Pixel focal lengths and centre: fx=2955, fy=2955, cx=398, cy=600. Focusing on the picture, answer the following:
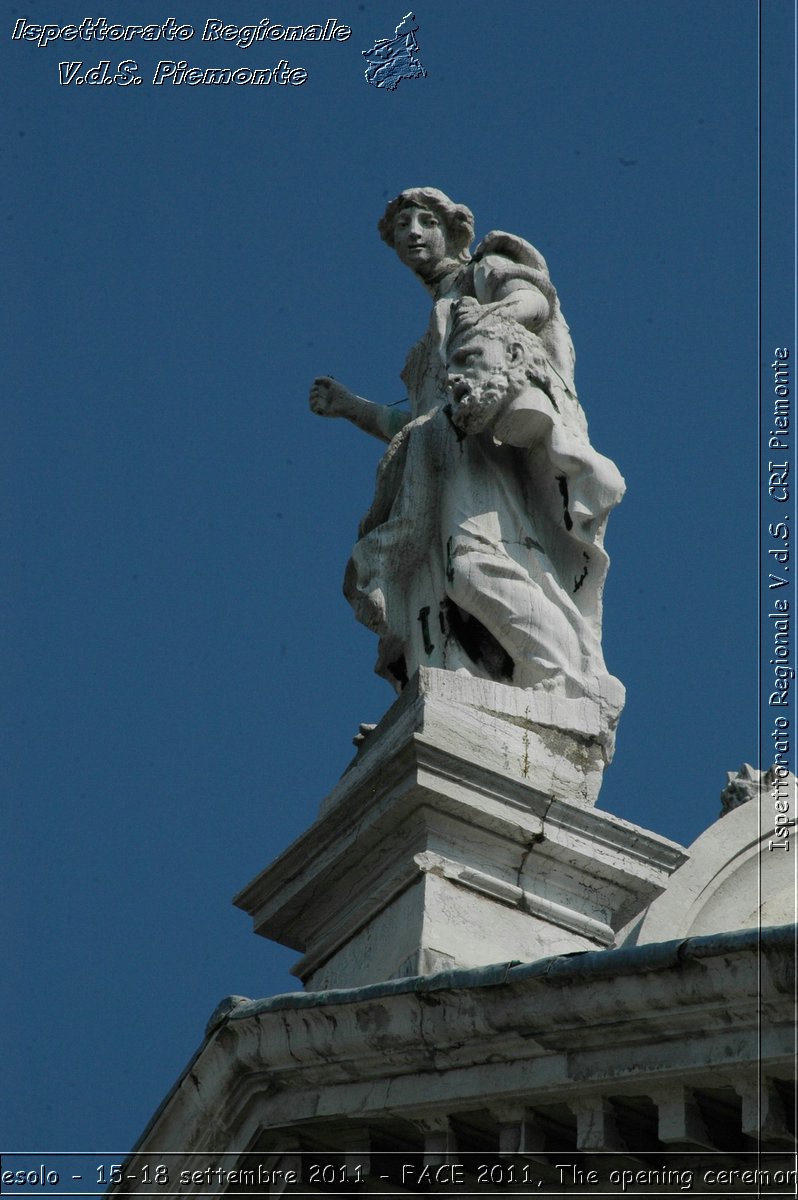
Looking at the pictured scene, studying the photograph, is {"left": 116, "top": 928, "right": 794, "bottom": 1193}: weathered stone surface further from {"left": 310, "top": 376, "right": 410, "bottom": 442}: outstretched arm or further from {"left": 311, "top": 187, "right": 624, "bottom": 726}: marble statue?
{"left": 310, "top": 376, "right": 410, "bottom": 442}: outstretched arm

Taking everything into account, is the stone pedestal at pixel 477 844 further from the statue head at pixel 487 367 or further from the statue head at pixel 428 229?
the statue head at pixel 428 229

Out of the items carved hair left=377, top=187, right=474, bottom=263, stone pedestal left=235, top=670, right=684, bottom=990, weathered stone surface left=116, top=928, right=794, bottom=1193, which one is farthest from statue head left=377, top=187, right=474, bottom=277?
weathered stone surface left=116, top=928, right=794, bottom=1193

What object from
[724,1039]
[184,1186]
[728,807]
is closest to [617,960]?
[724,1039]

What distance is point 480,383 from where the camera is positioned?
1285 cm

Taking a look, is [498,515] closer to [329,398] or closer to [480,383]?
[480,383]

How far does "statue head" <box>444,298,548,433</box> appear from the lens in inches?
505

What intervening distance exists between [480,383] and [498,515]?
579 mm

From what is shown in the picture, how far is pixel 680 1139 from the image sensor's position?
9453mm

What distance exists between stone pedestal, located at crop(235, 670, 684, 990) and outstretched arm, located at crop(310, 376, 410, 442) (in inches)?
97.3

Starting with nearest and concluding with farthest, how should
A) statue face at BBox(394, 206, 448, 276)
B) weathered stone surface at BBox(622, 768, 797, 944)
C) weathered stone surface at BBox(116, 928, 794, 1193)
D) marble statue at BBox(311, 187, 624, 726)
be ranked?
weathered stone surface at BBox(116, 928, 794, 1193), weathered stone surface at BBox(622, 768, 797, 944), marble statue at BBox(311, 187, 624, 726), statue face at BBox(394, 206, 448, 276)

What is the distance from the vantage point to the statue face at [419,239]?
14234mm

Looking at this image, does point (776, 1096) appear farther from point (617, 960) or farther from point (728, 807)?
point (728, 807)

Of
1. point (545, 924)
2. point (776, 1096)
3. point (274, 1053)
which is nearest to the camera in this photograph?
point (776, 1096)

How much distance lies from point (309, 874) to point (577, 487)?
203 centimetres
